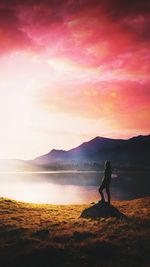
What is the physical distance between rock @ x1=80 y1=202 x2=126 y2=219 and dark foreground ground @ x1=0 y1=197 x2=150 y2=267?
25.5 inches

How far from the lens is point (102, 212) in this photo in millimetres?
19938

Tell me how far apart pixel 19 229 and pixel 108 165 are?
878 cm

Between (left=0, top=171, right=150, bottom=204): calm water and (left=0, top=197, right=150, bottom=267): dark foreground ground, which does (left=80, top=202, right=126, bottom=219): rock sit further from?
(left=0, top=171, right=150, bottom=204): calm water

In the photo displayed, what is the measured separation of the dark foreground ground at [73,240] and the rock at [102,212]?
65cm

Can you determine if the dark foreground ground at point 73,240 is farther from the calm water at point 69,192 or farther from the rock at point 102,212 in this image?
the calm water at point 69,192

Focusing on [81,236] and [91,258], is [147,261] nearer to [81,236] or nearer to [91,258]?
[91,258]

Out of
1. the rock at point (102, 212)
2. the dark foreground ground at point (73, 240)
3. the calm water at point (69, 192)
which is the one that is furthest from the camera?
the calm water at point (69, 192)

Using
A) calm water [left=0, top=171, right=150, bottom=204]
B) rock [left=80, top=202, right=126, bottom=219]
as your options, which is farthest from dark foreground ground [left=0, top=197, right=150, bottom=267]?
calm water [left=0, top=171, right=150, bottom=204]

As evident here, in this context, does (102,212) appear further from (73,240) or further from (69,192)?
(69,192)

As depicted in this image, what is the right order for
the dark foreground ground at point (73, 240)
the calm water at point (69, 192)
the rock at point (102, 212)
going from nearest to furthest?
the dark foreground ground at point (73, 240), the rock at point (102, 212), the calm water at point (69, 192)

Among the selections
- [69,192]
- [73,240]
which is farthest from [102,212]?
[69,192]

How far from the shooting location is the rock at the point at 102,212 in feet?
64.0

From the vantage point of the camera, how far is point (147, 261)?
12.0 meters

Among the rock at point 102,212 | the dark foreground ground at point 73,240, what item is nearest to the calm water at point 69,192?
the rock at point 102,212
